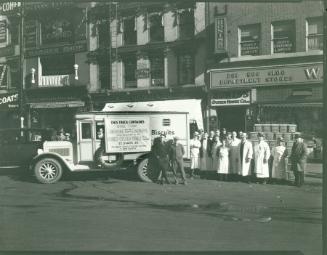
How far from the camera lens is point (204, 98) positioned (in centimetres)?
2066

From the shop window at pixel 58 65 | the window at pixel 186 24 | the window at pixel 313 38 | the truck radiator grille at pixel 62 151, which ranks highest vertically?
the window at pixel 186 24

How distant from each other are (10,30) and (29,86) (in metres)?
4.71

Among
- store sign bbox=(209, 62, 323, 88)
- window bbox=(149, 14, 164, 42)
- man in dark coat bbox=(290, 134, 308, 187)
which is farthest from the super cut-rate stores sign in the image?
window bbox=(149, 14, 164, 42)

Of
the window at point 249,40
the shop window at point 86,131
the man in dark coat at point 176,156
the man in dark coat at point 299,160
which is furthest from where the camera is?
the window at point 249,40

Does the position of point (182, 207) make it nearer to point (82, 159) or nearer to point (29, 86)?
point (82, 159)

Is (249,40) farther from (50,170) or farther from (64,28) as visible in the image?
(50,170)

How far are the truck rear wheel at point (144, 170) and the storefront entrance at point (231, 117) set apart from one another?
663 cm

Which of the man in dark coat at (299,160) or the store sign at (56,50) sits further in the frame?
the store sign at (56,50)

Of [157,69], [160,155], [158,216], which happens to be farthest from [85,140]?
[157,69]

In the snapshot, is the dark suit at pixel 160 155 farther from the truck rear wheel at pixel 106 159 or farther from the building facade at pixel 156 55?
the building facade at pixel 156 55

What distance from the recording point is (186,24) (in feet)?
68.9

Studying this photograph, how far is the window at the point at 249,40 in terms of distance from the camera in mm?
17719

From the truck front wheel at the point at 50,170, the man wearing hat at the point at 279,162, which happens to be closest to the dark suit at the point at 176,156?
the man wearing hat at the point at 279,162

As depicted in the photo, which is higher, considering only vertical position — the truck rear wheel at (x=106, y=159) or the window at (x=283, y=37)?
the window at (x=283, y=37)
